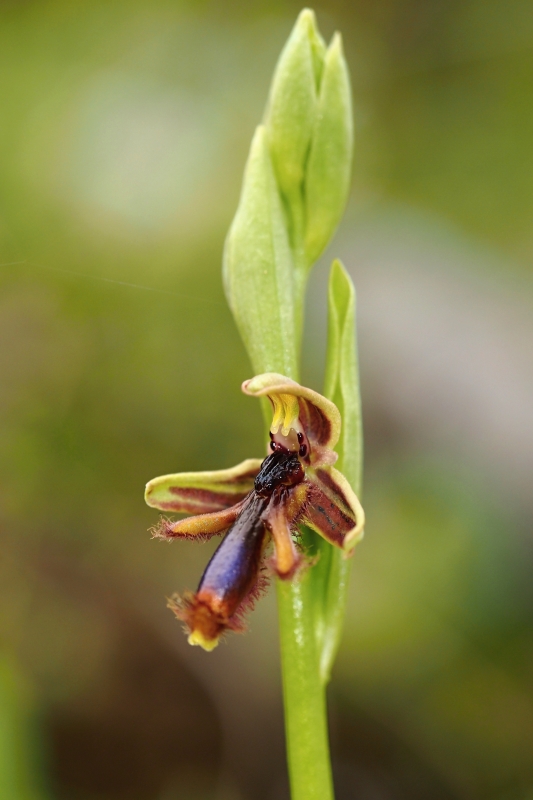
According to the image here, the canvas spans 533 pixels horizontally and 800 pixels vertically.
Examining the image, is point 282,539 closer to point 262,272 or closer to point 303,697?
point 303,697

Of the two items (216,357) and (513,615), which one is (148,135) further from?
(513,615)

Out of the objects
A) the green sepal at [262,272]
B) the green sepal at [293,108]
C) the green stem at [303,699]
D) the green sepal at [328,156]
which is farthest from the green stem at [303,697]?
the green sepal at [293,108]

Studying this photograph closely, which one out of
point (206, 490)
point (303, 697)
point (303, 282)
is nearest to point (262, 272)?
point (303, 282)

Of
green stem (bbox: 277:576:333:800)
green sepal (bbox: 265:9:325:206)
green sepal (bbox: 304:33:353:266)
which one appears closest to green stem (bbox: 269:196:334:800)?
green stem (bbox: 277:576:333:800)

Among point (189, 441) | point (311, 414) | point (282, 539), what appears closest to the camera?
point (282, 539)

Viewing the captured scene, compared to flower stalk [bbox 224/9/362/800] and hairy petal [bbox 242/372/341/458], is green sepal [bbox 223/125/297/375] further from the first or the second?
hairy petal [bbox 242/372/341/458]

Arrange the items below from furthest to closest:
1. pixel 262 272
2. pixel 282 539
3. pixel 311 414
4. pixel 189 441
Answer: pixel 189 441, pixel 262 272, pixel 311 414, pixel 282 539

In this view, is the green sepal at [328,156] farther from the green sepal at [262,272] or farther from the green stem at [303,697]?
the green stem at [303,697]

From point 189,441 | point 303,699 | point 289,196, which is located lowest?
point 303,699
